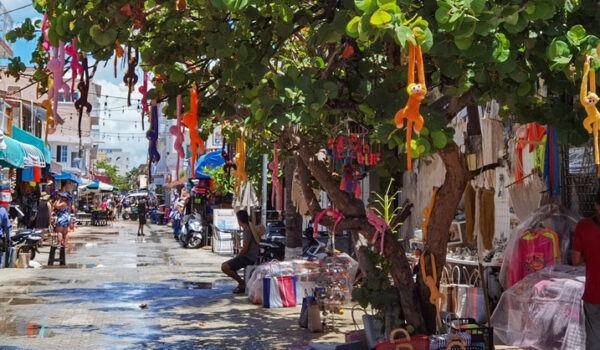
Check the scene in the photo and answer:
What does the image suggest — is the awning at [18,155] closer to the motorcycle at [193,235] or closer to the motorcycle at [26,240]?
the motorcycle at [26,240]

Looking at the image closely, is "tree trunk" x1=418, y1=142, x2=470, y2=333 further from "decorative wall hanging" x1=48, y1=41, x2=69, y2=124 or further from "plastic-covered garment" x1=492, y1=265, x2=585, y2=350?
"decorative wall hanging" x1=48, y1=41, x2=69, y2=124

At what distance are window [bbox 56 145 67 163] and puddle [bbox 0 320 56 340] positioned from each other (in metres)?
53.7

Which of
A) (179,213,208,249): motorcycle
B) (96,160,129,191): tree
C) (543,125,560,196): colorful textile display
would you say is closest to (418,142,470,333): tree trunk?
(543,125,560,196): colorful textile display

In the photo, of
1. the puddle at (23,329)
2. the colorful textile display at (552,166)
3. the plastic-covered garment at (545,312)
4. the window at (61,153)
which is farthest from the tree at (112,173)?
the plastic-covered garment at (545,312)

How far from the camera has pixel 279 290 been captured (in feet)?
38.8

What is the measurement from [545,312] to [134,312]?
6659 mm

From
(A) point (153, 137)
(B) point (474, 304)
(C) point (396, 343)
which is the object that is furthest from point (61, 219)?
(C) point (396, 343)

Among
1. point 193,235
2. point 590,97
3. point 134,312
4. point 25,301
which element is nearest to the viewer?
point 590,97

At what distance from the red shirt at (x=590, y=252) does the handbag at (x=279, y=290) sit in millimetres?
6244

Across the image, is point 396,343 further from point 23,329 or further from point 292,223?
point 292,223

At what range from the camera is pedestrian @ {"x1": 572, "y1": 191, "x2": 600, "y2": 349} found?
624cm

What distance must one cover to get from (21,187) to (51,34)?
2172 cm

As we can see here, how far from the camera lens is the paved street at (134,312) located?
29.3 feet

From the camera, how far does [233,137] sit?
1102 cm
